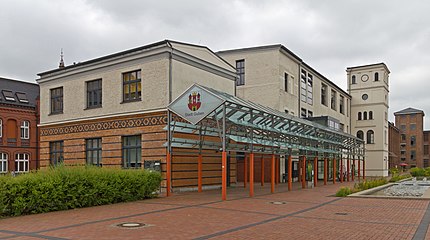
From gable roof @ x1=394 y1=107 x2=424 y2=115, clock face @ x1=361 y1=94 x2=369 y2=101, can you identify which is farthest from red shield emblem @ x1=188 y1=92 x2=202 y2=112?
gable roof @ x1=394 y1=107 x2=424 y2=115

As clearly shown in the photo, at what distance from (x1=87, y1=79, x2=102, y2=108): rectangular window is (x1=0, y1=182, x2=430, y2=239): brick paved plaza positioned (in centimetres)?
1077

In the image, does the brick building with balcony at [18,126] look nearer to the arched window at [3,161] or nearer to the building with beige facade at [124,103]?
the arched window at [3,161]

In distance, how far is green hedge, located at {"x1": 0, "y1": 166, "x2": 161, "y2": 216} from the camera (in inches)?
536

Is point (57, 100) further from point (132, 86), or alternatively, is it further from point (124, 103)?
point (132, 86)

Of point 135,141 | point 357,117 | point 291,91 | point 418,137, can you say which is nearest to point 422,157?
point 418,137

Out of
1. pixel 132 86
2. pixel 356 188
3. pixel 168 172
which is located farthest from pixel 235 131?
pixel 356 188

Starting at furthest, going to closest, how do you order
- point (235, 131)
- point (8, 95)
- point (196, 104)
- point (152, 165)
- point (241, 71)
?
point (8, 95), point (241, 71), point (235, 131), point (152, 165), point (196, 104)

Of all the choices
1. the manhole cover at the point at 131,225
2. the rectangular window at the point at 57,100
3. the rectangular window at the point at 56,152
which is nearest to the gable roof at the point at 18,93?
the rectangular window at the point at 57,100

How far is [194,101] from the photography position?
1950 centimetres

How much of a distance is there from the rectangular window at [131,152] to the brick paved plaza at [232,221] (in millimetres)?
6548

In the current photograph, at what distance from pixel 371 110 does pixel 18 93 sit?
4358 cm

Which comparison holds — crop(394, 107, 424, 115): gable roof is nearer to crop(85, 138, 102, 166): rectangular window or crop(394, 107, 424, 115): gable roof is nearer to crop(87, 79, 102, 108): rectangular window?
crop(87, 79, 102, 108): rectangular window

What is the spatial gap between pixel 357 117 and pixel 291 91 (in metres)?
24.5

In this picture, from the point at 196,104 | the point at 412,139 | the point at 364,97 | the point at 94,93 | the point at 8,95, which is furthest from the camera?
the point at 412,139
